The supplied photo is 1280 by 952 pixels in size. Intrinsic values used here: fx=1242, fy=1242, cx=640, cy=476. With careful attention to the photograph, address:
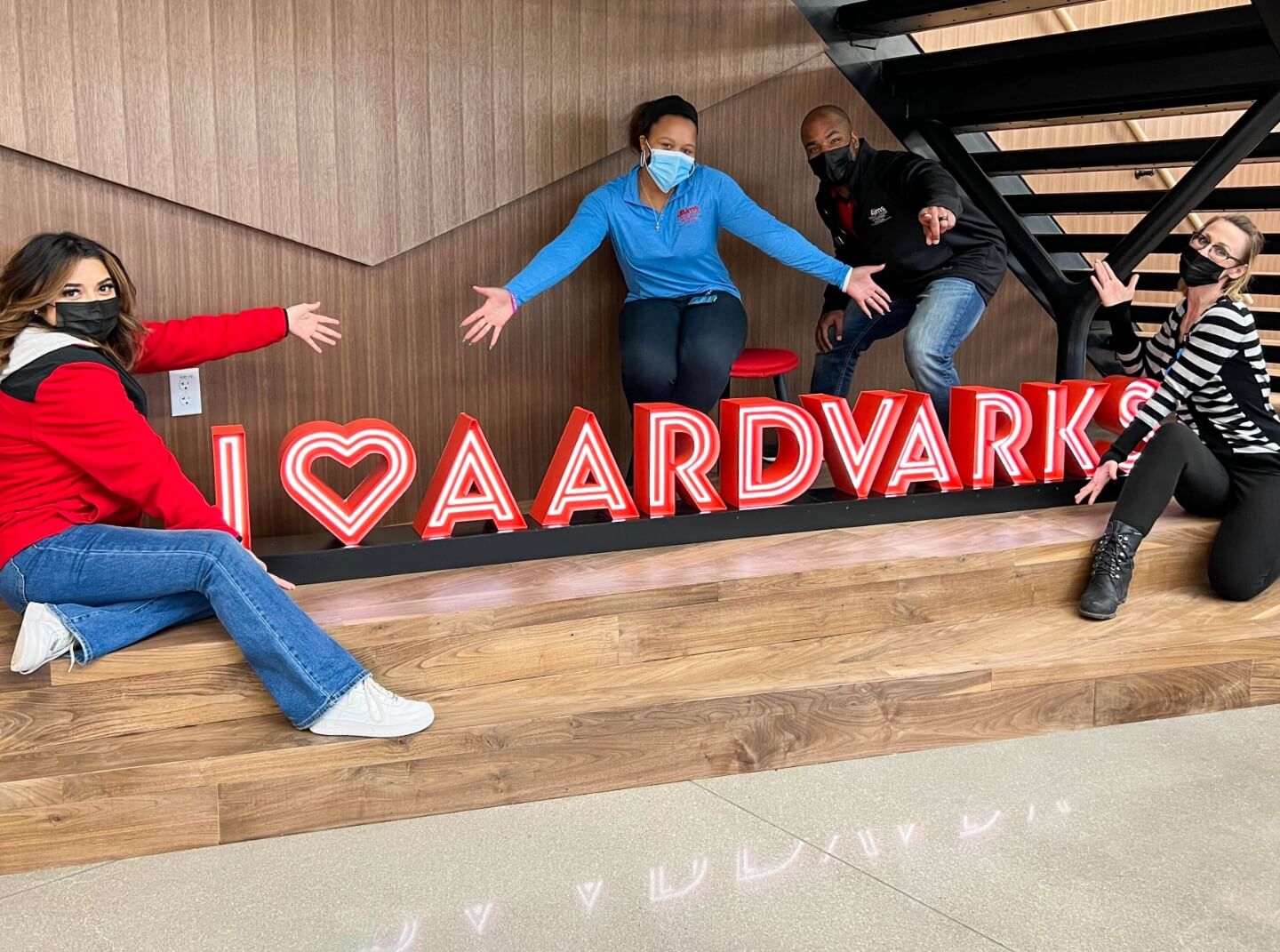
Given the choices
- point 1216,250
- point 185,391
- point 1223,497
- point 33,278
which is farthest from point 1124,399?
point 33,278

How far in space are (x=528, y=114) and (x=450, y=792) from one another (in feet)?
7.60

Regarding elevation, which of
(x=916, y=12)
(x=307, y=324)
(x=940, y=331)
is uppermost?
(x=916, y=12)

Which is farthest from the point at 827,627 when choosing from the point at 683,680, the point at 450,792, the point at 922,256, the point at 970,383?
the point at 970,383

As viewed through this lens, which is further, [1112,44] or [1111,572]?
[1112,44]

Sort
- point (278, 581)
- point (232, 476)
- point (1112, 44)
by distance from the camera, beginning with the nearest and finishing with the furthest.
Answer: point (278, 581)
point (232, 476)
point (1112, 44)

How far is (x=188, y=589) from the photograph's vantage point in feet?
8.94

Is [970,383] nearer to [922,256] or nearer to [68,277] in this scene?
[922,256]

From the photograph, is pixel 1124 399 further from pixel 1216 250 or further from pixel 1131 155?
pixel 1131 155

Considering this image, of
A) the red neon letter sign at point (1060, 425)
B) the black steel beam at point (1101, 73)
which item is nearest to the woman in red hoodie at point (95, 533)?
the red neon letter sign at point (1060, 425)

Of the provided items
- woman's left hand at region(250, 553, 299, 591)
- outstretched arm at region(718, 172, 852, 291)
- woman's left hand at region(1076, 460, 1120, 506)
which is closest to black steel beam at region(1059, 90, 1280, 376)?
woman's left hand at region(1076, 460, 1120, 506)

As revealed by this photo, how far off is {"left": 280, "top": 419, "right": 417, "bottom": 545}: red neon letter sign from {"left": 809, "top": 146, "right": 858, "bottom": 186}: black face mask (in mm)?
1812

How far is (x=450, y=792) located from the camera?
272cm

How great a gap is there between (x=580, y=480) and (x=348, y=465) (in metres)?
0.65

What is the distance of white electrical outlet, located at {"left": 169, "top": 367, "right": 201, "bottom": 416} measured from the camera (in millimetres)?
3696
